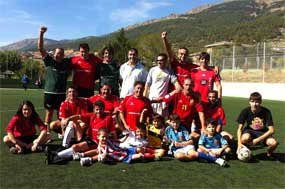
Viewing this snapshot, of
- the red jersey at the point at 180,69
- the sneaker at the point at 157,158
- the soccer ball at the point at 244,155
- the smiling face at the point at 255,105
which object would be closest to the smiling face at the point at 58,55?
the red jersey at the point at 180,69

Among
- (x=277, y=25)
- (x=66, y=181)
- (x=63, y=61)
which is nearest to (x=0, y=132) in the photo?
(x=63, y=61)

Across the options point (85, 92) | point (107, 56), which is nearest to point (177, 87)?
point (107, 56)

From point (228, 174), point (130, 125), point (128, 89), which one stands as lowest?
point (228, 174)

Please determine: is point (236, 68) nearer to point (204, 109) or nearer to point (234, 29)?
point (204, 109)

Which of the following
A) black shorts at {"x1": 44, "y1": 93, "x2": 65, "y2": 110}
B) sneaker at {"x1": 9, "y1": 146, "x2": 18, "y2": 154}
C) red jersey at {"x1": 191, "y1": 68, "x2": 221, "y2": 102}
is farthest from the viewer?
black shorts at {"x1": 44, "y1": 93, "x2": 65, "y2": 110}

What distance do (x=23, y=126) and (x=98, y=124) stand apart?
135 centimetres

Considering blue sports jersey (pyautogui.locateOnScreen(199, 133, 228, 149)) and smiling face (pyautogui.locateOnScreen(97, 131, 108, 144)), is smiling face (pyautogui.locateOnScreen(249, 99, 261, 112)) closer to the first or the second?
blue sports jersey (pyautogui.locateOnScreen(199, 133, 228, 149))

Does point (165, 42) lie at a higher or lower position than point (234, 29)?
lower

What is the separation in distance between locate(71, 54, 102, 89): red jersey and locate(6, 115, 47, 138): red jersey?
148cm

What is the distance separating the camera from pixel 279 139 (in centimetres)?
900

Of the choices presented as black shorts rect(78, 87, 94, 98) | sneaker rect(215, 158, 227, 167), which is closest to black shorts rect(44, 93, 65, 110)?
black shorts rect(78, 87, 94, 98)

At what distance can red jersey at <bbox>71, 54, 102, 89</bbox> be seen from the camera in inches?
327

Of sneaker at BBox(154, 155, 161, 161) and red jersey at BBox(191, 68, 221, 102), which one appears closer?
sneaker at BBox(154, 155, 161, 161)

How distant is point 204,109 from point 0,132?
452cm
